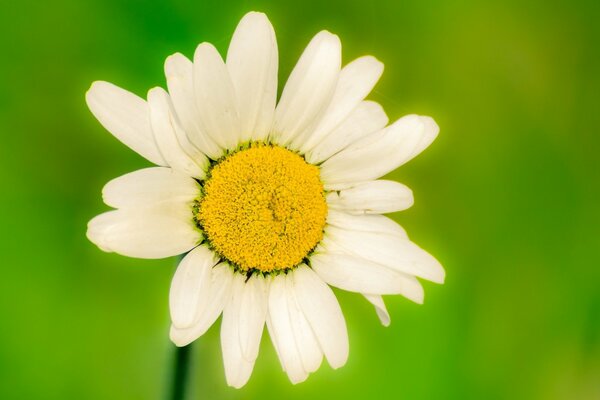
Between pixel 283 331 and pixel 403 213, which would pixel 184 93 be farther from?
pixel 403 213

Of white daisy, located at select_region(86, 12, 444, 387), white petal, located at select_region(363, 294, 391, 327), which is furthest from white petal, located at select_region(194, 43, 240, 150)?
white petal, located at select_region(363, 294, 391, 327)

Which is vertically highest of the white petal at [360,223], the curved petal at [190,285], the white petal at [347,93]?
the white petal at [347,93]

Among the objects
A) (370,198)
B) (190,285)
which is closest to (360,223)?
(370,198)

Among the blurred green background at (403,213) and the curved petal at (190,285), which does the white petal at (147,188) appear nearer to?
the curved petal at (190,285)

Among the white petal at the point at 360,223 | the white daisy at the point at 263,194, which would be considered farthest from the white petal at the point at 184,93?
the white petal at the point at 360,223

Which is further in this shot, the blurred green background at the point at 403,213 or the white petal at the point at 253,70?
the blurred green background at the point at 403,213

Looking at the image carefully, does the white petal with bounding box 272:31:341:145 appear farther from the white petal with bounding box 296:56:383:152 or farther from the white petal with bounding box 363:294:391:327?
the white petal with bounding box 363:294:391:327

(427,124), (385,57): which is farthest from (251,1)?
(427,124)
